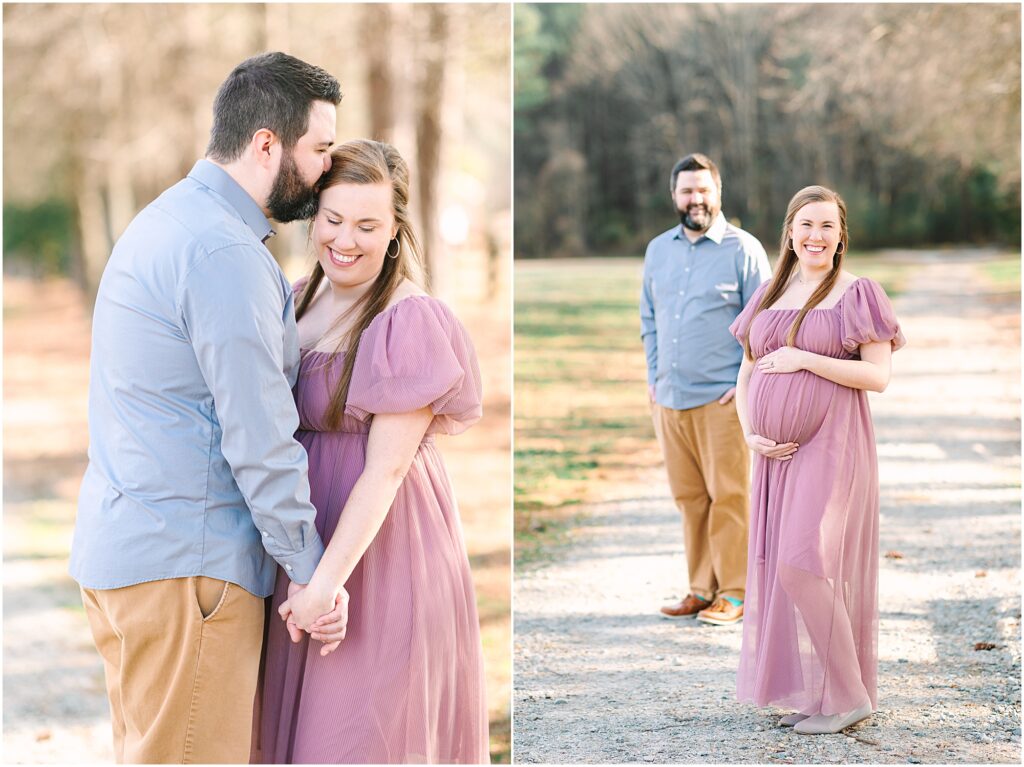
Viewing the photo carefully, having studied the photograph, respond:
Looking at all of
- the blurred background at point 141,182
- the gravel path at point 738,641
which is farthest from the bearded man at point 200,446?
the gravel path at point 738,641

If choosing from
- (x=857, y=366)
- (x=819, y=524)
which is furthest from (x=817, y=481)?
(x=857, y=366)

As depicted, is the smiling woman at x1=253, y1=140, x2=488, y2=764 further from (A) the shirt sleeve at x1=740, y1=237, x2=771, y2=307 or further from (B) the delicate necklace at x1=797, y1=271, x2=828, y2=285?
(A) the shirt sleeve at x1=740, y1=237, x2=771, y2=307

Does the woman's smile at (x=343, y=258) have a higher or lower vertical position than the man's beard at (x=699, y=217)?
lower

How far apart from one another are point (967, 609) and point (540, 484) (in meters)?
4.18

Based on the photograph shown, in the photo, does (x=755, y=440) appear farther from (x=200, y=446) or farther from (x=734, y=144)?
(x=734, y=144)

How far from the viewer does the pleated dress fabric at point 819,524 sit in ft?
13.8

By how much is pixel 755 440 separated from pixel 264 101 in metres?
2.31

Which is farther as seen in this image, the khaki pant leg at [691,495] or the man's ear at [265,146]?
the khaki pant leg at [691,495]

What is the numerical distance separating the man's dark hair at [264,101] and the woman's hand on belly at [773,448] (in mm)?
2181

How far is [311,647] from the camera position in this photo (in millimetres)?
3234

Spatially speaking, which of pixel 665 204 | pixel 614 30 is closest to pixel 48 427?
pixel 665 204

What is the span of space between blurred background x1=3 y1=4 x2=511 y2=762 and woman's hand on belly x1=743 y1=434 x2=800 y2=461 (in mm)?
1861

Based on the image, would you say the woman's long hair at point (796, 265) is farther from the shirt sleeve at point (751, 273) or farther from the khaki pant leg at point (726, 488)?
the khaki pant leg at point (726, 488)

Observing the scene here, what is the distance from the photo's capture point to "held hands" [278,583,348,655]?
9.97 ft
